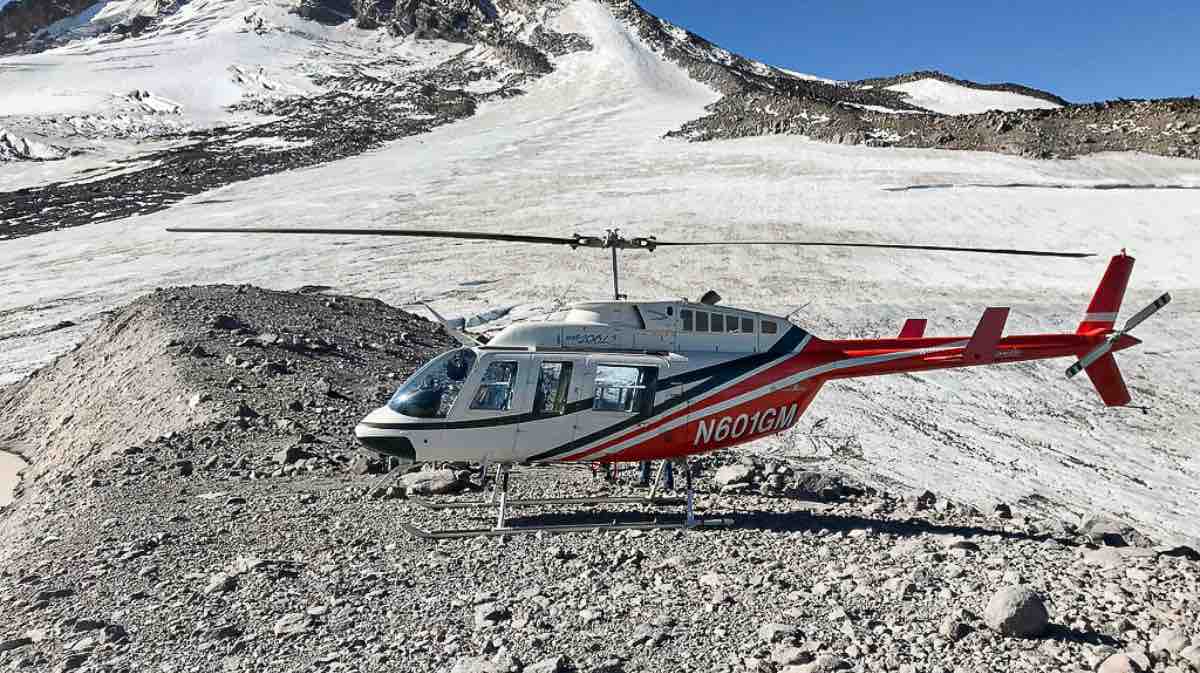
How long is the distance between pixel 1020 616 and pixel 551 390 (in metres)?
5.35

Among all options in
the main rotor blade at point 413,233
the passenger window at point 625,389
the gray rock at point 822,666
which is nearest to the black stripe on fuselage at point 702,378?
the passenger window at point 625,389

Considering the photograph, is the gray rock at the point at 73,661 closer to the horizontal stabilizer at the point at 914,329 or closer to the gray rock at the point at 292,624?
the gray rock at the point at 292,624

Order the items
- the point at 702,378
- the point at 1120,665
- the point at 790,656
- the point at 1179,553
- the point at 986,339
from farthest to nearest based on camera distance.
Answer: the point at 986,339 < the point at 702,378 < the point at 1179,553 < the point at 790,656 < the point at 1120,665

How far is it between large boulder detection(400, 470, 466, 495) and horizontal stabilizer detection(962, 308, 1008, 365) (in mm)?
6990

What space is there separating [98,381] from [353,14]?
106 meters

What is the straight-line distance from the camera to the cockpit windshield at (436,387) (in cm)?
943

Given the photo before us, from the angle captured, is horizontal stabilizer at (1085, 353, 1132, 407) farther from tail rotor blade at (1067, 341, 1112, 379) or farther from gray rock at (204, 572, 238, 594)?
gray rock at (204, 572, 238, 594)

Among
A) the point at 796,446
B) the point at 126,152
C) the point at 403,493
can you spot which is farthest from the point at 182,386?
the point at 126,152

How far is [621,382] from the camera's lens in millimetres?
9867

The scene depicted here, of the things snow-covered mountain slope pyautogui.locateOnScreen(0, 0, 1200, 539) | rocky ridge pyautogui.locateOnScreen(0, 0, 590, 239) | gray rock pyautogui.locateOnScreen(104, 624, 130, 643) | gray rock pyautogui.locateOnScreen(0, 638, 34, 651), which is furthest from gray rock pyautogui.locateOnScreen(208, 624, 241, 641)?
rocky ridge pyautogui.locateOnScreen(0, 0, 590, 239)

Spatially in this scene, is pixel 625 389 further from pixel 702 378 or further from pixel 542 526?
pixel 542 526

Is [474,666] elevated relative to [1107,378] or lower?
lower

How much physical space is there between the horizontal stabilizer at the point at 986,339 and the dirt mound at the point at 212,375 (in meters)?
9.02

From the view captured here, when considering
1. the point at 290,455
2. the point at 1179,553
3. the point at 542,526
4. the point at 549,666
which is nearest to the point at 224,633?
the point at 549,666
